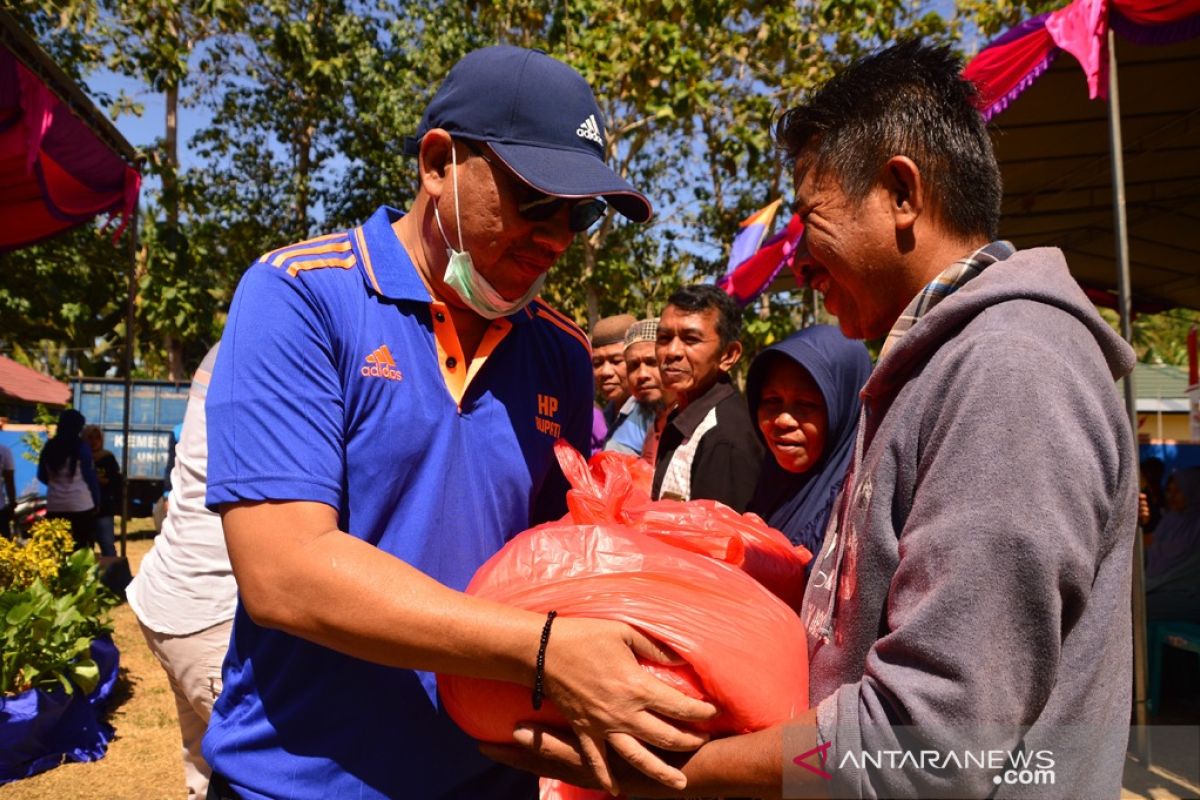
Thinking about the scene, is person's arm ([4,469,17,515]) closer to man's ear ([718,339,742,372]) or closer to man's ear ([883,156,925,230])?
man's ear ([718,339,742,372])

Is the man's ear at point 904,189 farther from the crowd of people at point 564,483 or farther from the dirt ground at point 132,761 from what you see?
the dirt ground at point 132,761

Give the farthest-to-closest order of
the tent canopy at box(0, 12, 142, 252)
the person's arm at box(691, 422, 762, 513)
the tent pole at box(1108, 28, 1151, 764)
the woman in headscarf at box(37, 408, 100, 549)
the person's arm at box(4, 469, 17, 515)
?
the person's arm at box(4, 469, 17, 515) → the woman in headscarf at box(37, 408, 100, 549) → the tent canopy at box(0, 12, 142, 252) → the tent pole at box(1108, 28, 1151, 764) → the person's arm at box(691, 422, 762, 513)

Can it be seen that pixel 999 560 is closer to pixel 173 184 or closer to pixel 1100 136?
pixel 1100 136

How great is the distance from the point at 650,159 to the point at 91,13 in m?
8.28

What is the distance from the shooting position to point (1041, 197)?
7160mm

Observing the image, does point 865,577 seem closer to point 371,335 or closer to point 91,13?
point 371,335

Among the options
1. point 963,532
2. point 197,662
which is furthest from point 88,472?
point 963,532

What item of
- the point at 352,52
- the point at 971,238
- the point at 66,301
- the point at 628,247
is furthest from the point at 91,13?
the point at 971,238

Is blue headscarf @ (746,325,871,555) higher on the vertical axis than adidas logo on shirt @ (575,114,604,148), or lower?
lower

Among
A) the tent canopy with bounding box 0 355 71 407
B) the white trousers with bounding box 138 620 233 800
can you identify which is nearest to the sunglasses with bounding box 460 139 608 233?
the white trousers with bounding box 138 620 233 800

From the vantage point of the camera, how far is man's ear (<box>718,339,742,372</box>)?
3.88 metres

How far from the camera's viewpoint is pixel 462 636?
114 centimetres

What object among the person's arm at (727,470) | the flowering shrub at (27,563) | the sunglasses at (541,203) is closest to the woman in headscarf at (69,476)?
the flowering shrub at (27,563)

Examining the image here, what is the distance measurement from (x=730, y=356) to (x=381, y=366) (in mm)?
2726
